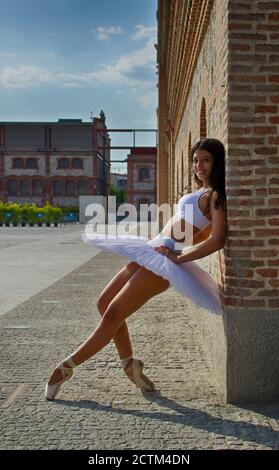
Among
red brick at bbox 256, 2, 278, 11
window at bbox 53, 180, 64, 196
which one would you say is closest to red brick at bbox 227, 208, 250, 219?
red brick at bbox 256, 2, 278, 11

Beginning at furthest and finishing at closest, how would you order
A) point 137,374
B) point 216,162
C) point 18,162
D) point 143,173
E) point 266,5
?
point 143,173
point 18,162
point 137,374
point 216,162
point 266,5

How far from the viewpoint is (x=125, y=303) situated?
13.2 ft

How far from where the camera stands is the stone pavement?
334cm

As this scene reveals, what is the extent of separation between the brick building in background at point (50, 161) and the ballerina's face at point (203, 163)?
60.3 meters

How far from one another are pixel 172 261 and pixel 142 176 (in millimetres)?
64572

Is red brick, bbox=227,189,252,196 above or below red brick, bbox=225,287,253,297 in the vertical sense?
above

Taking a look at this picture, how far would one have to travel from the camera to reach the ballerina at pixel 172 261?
3.96 m

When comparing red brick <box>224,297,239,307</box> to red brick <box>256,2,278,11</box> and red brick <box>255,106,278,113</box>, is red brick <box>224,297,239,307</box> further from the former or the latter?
red brick <box>256,2,278,11</box>

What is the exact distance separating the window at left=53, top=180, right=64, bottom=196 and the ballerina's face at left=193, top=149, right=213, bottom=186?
6154 cm

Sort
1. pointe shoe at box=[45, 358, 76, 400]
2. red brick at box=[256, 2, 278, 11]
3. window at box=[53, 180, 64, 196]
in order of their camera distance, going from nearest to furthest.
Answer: red brick at box=[256, 2, 278, 11] < pointe shoe at box=[45, 358, 76, 400] < window at box=[53, 180, 64, 196]

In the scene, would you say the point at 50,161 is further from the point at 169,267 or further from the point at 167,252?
the point at 169,267

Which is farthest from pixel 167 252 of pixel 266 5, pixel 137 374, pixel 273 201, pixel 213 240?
pixel 266 5

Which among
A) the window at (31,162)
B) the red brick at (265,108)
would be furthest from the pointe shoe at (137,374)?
the window at (31,162)

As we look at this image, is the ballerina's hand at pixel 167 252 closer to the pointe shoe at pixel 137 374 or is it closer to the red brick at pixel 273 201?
the red brick at pixel 273 201
